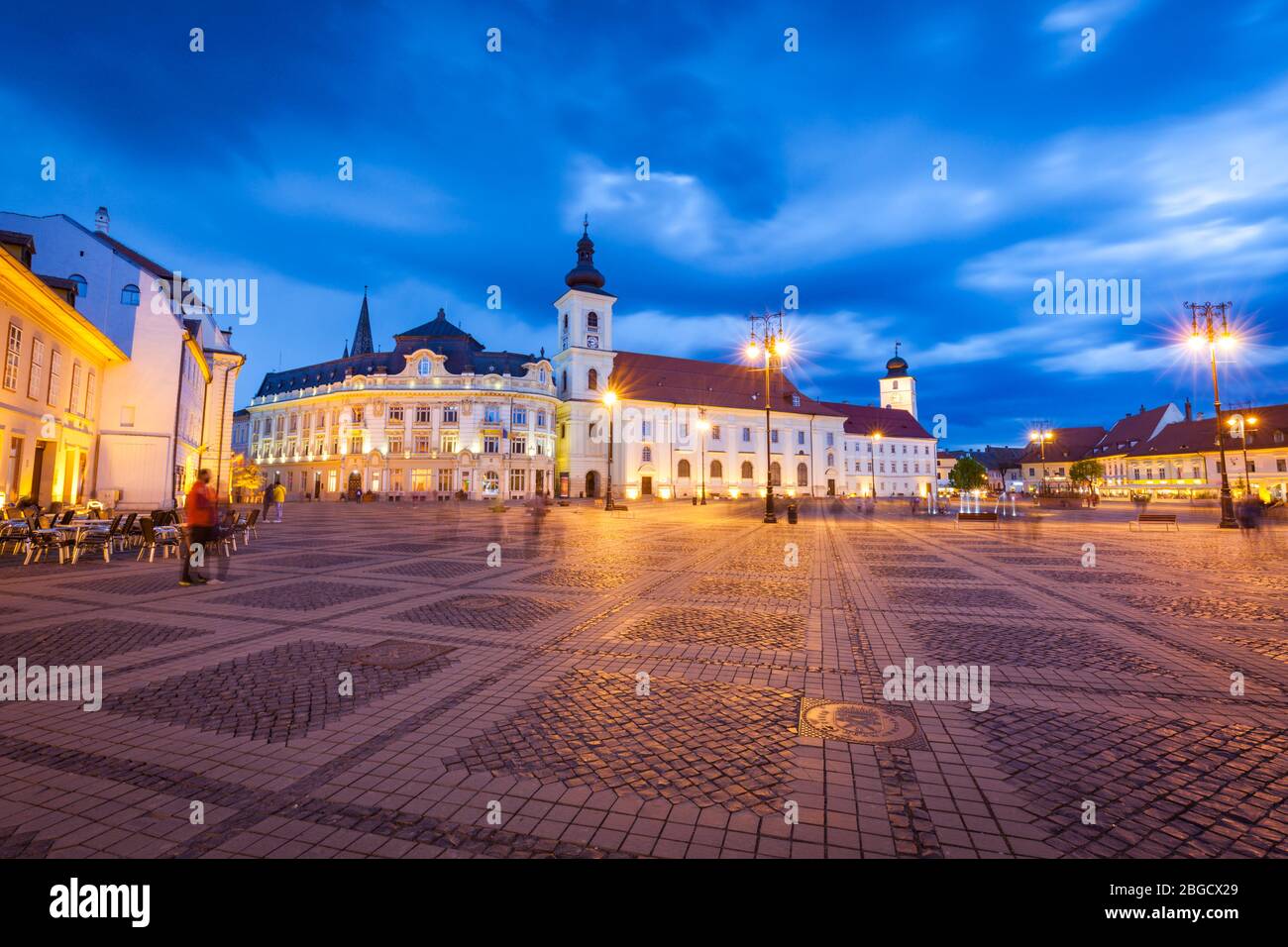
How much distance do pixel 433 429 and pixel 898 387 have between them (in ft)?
280

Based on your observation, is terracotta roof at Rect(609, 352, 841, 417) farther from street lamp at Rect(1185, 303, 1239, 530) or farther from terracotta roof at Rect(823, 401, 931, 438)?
street lamp at Rect(1185, 303, 1239, 530)

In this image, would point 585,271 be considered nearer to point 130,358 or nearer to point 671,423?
point 671,423

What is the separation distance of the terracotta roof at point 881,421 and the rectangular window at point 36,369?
93.2 m

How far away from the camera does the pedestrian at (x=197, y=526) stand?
1006cm

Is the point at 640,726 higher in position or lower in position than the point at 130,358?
lower

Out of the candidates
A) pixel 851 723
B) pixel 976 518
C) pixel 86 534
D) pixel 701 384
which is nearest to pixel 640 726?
pixel 851 723

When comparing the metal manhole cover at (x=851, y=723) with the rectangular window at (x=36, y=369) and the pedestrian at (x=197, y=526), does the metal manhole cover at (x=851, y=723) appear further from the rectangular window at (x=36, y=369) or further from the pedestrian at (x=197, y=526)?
the rectangular window at (x=36, y=369)

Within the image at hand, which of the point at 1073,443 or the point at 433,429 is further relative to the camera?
the point at 1073,443

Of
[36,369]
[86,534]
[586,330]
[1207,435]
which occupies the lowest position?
[86,534]

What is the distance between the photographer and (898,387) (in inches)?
4377

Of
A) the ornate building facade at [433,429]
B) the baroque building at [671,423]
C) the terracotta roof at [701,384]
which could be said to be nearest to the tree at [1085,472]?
the baroque building at [671,423]

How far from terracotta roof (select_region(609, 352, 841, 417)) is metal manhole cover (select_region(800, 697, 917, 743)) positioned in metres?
69.9

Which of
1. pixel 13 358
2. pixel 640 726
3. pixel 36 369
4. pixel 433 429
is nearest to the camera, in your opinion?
pixel 640 726
